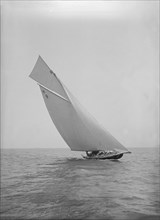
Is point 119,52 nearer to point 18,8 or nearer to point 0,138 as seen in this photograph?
point 18,8

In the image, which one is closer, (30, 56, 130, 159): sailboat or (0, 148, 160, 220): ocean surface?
(0, 148, 160, 220): ocean surface

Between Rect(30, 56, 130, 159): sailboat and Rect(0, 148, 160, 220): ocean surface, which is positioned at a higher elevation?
Rect(30, 56, 130, 159): sailboat

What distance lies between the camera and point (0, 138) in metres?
2.54

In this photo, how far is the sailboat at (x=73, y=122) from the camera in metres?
2.67

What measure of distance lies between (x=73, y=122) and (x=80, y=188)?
1.51 meters

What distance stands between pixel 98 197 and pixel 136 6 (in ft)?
5.63

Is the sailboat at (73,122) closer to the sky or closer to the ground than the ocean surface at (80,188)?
closer to the sky

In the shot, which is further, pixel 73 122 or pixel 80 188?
pixel 73 122

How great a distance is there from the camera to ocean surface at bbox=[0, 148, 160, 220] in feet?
6.73

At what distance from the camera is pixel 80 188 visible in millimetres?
2393

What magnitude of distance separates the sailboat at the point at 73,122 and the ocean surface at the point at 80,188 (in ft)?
0.54

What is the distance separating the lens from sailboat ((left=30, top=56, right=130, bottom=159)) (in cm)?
267

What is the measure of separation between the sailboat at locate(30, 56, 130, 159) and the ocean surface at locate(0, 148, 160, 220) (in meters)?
0.16

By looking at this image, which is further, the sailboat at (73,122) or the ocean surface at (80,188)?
the sailboat at (73,122)
